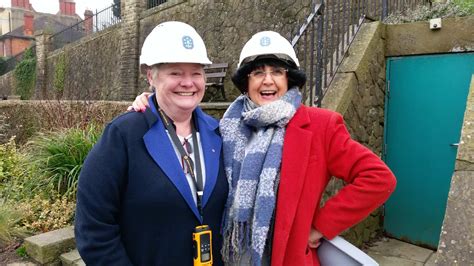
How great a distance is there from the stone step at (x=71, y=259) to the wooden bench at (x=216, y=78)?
607 cm

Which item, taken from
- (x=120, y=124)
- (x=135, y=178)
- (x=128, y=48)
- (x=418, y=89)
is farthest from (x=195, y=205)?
(x=128, y=48)

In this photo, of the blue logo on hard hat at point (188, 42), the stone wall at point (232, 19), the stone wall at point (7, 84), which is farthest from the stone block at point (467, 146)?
the stone wall at point (7, 84)

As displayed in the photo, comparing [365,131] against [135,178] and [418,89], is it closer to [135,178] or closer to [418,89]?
[418,89]

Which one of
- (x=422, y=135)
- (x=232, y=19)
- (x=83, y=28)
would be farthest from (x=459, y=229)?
(x=83, y=28)

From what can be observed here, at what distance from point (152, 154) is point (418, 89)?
12.4 feet

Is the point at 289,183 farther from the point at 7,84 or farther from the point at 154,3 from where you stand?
the point at 7,84

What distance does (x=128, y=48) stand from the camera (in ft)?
43.7

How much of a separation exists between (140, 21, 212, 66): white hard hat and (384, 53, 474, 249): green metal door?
11.6 feet

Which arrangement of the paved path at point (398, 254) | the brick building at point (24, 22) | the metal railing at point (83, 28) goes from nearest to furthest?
the paved path at point (398, 254) → the metal railing at point (83, 28) → the brick building at point (24, 22)

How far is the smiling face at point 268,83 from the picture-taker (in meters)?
1.92

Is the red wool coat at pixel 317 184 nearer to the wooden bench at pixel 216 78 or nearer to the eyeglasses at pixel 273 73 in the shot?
the eyeglasses at pixel 273 73

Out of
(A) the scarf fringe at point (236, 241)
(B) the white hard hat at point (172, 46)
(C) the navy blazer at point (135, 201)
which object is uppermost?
(B) the white hard hat at point (172, 46)

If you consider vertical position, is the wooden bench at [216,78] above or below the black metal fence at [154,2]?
below

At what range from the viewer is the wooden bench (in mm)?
9023
